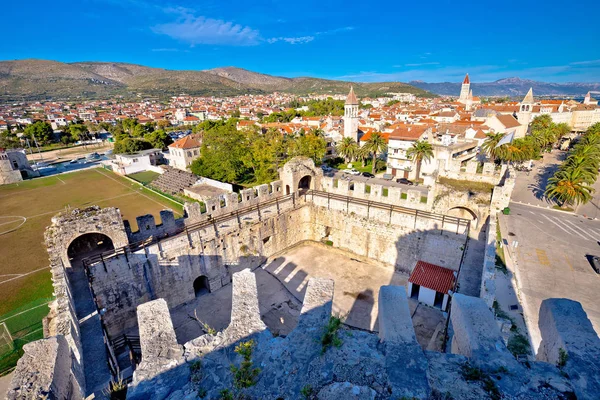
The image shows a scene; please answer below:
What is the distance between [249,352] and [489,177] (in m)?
17.9

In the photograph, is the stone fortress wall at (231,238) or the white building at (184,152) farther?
the white building at (184,152)

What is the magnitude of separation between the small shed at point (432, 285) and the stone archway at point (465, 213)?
313 centimetres

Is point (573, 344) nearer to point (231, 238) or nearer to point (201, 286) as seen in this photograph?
point (231, 238)

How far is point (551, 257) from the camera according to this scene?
1541 cm

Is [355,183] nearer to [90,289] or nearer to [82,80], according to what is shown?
[90,289]

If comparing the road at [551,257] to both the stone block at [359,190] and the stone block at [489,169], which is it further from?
the stone block at [359,190]

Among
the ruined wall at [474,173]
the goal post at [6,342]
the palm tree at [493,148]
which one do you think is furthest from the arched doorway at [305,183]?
the palm tree at [493,148]

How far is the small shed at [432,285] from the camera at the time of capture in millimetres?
12836

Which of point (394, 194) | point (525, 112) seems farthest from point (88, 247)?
point (525, 112)

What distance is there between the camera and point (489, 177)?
16.9 m

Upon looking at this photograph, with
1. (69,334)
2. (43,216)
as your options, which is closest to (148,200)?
(43,216)

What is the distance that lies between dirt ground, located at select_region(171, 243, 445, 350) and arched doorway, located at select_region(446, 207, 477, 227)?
4498 millimetres

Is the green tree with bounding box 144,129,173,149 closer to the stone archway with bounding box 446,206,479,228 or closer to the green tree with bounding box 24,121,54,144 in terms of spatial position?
the green tree with bounding box 24,121,54,144

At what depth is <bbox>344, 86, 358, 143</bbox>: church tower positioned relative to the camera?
51.6 m
